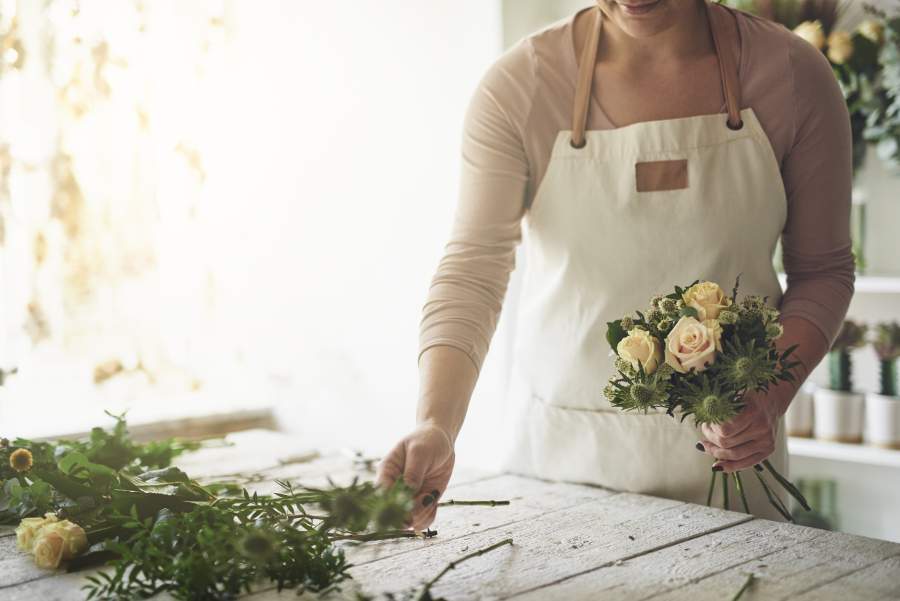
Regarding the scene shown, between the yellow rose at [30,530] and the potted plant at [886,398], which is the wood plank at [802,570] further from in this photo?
the potted plant at [886,398]

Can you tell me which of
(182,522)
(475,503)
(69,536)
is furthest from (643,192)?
(69,536)

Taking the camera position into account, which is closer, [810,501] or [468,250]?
[468,250]

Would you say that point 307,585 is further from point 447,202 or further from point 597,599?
point 447,202

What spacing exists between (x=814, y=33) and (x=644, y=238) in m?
1.23

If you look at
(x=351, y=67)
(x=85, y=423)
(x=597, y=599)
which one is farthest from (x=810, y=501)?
(x=85, y=423)

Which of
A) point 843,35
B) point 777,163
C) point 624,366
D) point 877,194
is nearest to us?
point 624,366

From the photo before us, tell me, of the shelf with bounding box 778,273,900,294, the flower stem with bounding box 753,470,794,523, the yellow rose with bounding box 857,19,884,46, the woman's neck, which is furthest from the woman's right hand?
the yellow rose with bounding box 857,19,884,46

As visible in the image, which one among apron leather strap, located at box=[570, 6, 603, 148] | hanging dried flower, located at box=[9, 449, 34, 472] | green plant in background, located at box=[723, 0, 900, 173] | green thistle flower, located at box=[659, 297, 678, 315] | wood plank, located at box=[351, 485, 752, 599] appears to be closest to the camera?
wood plank, located at box=[351, 485, 752, 599]

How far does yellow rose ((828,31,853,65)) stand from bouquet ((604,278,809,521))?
145 cm

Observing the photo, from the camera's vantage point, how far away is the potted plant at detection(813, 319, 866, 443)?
247 centimetres

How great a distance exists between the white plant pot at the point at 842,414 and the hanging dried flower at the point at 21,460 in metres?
1.97

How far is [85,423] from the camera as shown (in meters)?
3.32

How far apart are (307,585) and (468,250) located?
680 millimetres

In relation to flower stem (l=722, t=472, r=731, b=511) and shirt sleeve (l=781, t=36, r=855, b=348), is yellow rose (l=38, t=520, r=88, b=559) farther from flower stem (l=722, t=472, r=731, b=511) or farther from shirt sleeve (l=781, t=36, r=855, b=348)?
shirt sleeve (l=781, t=36, r=855, b=348)
